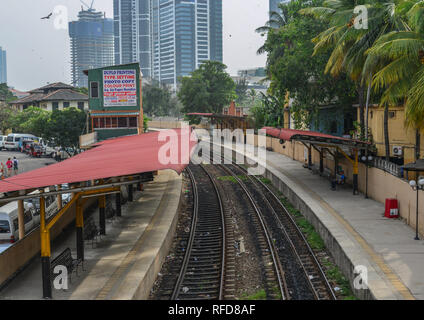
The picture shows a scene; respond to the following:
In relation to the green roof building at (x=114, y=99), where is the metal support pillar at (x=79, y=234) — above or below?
below

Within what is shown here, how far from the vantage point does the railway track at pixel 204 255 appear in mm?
13508

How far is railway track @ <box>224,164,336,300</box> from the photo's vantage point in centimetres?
1328

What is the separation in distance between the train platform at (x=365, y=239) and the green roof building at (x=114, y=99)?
1207 cm

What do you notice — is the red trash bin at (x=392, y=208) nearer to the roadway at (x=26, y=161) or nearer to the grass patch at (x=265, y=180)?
the grass patch at (x=265, y=180)

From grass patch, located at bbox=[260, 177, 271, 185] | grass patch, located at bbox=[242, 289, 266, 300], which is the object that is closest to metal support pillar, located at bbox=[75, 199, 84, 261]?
grass patch, located at bbox=[242, 289, 266, 300]

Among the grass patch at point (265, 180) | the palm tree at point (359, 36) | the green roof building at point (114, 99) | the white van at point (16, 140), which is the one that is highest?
the palm tree at point (359, 36)

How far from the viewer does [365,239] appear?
53.0ft

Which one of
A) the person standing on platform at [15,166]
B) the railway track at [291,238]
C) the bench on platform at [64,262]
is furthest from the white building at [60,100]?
the bench on platform at [64,262]

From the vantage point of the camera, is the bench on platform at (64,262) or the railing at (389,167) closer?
the bench on platform at (64,262)

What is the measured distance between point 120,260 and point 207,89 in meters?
63.6

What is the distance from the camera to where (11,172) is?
4119 centimetres

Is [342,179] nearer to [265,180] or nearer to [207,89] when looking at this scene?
[265,180]
